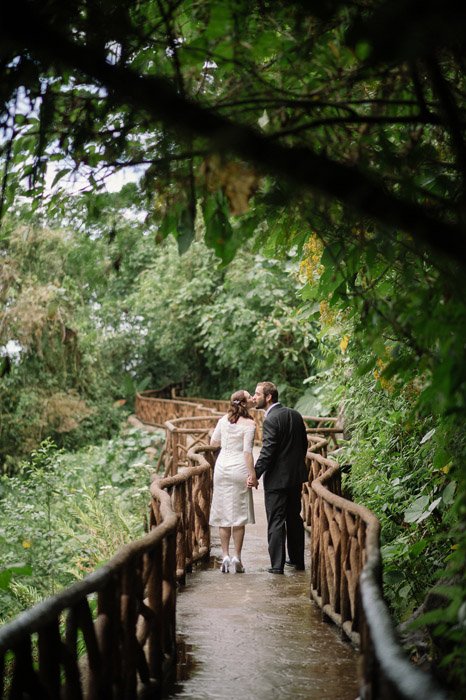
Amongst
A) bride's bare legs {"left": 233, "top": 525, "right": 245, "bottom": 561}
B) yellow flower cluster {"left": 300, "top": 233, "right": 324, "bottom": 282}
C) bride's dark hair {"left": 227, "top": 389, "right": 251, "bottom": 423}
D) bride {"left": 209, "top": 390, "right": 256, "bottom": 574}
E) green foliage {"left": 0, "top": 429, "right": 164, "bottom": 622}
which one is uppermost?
yellow flower cluster {"left": 300, "top": 233, "right": 324, "bottom": 282}

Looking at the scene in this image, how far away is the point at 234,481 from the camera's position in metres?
8.66

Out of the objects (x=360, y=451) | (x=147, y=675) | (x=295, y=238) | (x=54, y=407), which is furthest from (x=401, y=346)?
(x=54, y=407)

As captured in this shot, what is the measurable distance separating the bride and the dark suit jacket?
0.19 metres

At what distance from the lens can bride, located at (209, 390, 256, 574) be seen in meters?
8.58

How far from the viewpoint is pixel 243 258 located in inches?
1104

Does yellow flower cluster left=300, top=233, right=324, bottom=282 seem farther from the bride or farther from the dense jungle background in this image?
the bride

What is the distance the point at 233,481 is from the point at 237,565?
2.73 feet

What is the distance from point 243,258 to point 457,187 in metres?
23.8

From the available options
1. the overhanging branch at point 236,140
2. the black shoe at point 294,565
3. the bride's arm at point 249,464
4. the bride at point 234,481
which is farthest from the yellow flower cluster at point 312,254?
the overhanging branch at point 236,140

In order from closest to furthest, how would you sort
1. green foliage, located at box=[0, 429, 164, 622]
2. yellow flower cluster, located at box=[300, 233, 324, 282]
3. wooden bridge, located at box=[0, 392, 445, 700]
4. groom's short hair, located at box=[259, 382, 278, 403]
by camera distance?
wooden bridge, located at box=[0, 392, 445, 700]
yellow flower cluster, located at box=[300, 233, 324, 282]
groom's short hair, located at box=[259, 382, 278, 403]
green foliage, located at box=[0, 429, 164, 622]

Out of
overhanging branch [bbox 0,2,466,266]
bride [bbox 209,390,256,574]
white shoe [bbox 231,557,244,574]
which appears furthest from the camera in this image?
bride [bbox 209,390,256,574]

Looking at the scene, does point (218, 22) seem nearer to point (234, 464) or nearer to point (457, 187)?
point (457, 187)

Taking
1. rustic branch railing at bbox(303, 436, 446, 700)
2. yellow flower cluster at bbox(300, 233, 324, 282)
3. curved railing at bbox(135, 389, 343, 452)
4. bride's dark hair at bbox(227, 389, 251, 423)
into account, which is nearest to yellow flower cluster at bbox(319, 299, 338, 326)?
yellow flower cluster at bbox(300, 233, 324, 282)

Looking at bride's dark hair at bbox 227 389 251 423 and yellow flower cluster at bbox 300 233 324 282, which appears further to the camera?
bride's dark hair at bbox 227 389 251 423
